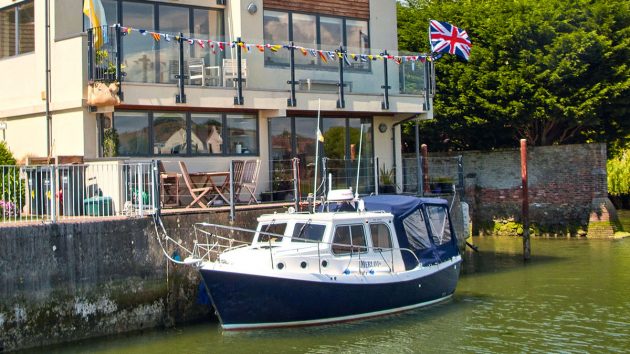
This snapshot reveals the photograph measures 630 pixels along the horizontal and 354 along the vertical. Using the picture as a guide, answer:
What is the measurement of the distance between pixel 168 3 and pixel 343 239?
8.87 meters

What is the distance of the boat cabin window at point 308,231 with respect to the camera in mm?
17609

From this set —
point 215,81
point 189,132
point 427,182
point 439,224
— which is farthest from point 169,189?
point 427,182

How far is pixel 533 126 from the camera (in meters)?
36.8

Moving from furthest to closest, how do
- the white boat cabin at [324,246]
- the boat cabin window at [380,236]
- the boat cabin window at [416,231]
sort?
the boat cabin window at [416,231]
the boat cabin window at [380,236]
the white boat cabin at [324,246]

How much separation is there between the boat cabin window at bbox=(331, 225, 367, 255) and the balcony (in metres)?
5.56

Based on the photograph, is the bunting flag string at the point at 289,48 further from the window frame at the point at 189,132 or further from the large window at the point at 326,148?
the large window at the point at 326,148

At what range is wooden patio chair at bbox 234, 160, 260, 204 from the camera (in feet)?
67.8

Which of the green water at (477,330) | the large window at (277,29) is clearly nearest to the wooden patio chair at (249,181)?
→ the large window at (277,29)

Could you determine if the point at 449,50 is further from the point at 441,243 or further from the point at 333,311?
the point at 333,311

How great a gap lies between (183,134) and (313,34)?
5.30m

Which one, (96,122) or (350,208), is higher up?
(96,122)

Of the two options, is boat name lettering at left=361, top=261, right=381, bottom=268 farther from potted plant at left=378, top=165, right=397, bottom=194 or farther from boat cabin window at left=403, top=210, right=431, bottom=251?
potted plant at left=378, top=165, right=397, bottom=194

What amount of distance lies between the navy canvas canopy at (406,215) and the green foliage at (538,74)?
50.1 feet

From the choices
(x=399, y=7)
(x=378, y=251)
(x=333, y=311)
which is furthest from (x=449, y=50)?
(x=399, y=7)
